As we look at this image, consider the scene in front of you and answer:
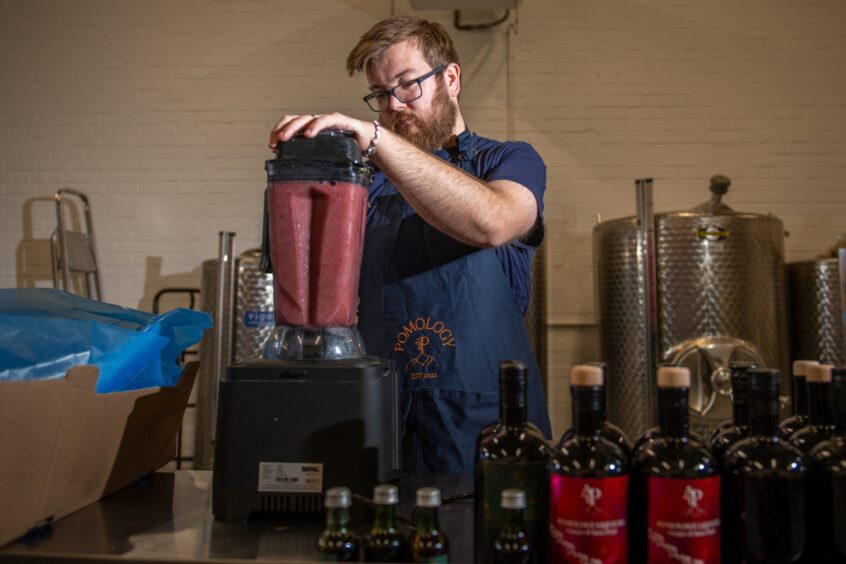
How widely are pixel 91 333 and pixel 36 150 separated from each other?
3.91 metres

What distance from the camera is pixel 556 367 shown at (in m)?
4.30

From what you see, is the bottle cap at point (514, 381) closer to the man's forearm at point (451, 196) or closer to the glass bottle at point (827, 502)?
the glass bottle at point (827, 502)

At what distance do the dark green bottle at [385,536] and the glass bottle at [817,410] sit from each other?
18.7 inches

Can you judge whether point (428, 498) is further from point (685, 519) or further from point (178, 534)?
point (178, 534)

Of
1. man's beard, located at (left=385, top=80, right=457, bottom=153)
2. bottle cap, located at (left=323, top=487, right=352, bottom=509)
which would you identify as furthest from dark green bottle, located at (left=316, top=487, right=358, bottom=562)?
man's beard, located at (left=385, top=80, right=457, bottom=153)

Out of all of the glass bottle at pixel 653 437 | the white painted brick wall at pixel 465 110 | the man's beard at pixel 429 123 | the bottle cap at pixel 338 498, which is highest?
the white painted brick wall at pixel 465 110

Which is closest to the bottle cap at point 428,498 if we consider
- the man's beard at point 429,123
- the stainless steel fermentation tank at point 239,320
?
the man's beard at point 429,123

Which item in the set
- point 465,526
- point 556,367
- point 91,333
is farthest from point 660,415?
point 556,367

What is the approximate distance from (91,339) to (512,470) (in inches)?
28.3

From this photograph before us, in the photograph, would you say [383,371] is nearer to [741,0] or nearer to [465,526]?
[465,526]

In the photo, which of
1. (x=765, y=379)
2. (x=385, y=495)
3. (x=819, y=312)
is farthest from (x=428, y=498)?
(x=819, y=312)

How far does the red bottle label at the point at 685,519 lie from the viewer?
2.64 ft

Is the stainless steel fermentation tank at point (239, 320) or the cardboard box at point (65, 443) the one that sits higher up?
the stainless steel fermentation tank at point (239, 320)

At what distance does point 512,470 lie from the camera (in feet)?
2.79
